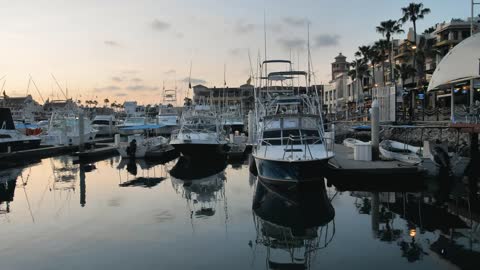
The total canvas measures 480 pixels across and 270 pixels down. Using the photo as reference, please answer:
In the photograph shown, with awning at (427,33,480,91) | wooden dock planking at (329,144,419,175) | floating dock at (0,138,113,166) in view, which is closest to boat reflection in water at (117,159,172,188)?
floating dock at (0,138,113,166)

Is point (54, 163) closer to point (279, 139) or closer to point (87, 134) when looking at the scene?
point (87, 134)

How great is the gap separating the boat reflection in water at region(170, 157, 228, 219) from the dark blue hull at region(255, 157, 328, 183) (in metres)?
2.45

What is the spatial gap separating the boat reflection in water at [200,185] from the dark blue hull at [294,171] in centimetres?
245

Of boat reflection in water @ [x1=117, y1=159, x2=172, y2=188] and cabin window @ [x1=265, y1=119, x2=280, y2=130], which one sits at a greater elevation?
cabin window @ [x1=265, y1=119, x2=280, y2=130]

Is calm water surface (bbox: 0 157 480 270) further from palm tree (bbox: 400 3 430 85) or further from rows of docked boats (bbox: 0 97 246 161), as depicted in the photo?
palm tree (bbox: 400 3 430 85)

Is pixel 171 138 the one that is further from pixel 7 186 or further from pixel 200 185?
pixel 7 186

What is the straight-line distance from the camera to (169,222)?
1369 centimetres

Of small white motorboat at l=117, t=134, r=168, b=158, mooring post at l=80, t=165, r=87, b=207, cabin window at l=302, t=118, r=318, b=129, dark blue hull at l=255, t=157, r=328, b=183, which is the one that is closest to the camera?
dark blue hull at l=255, t=157, r=328, b=183

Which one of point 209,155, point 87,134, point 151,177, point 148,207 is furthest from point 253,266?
point 87,134

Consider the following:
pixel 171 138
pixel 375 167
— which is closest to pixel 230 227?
pixel 375 167

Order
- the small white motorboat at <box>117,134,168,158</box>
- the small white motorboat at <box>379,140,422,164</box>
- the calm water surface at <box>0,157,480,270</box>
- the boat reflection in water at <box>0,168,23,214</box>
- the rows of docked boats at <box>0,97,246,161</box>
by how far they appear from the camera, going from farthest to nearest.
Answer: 1. the small white motorboat at <box>117,134,168,158</box>
2. the rows of docked boats at <box>0,97,246,161</box>
3. the small white motorboat at <box>379,140,422,164</box>
4. the boat reflection in water at <box>0,168,23,214</box>
5. the calm water surface at <box>0,157,480,270</box>

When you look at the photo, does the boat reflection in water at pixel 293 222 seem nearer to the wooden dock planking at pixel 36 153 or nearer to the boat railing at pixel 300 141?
the boat railing at pixel 300 141

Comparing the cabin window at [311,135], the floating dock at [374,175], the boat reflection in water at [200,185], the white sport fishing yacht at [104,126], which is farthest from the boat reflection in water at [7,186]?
the white sport fishing yacht at [104,126]

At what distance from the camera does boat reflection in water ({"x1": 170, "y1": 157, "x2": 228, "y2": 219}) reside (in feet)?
52.3
